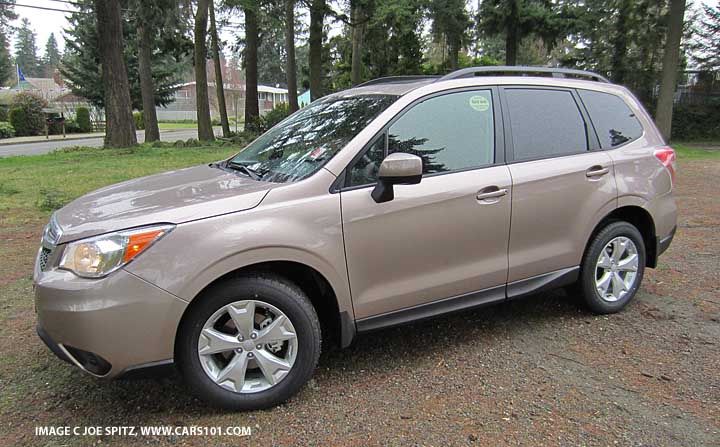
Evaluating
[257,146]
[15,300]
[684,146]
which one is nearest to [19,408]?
[15,300]

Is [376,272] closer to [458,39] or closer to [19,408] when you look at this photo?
[19,408]

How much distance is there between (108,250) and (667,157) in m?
4.09

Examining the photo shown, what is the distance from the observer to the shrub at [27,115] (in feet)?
110

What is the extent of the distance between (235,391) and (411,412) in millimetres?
942

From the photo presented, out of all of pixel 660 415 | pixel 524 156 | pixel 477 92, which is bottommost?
pixel 660 415

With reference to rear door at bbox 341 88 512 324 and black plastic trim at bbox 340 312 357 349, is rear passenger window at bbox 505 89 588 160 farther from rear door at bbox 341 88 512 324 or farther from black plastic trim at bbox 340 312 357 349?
black plastic trim at bbox 340 312 357 349

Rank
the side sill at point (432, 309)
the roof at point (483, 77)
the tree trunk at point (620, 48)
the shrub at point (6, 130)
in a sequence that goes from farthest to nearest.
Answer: the shrub at point (6, 130) < the tree trunk at point (620, 48) < the roof at point (483, 77) < the side sill at point (432, 309)

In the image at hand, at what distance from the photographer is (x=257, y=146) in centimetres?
403

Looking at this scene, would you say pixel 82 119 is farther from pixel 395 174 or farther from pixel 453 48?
pixel 395 174

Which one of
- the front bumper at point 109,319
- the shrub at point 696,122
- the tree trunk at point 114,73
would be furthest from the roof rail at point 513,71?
the shrub at point 696,122

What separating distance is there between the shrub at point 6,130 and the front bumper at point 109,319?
116 feet

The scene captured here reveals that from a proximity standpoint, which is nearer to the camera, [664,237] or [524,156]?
[524,156]

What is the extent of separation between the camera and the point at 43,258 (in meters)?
2.90

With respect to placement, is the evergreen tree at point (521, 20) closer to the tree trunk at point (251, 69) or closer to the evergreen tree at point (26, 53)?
the tree trunk at point (251, 69)
